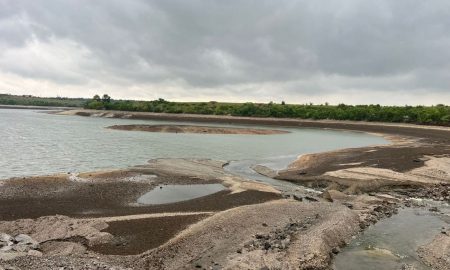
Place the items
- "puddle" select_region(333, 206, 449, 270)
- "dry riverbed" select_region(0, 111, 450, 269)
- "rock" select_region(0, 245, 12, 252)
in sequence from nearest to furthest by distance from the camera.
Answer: "rock" select_region(0, 245, 12, 252) → "dry riverbed" select_region(0, 111, 450, 269) → "puddle" select_region(333, 206, 449, 270)

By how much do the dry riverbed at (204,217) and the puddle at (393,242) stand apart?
413 mm

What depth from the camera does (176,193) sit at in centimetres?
2519

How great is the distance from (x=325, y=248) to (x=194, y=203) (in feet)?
28.5

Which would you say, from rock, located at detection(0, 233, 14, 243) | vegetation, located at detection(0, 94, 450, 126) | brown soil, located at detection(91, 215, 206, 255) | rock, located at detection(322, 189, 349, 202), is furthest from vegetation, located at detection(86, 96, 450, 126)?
rock, located at detection(0, 233, 14, 243)

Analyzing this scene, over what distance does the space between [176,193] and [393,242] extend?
12531mm

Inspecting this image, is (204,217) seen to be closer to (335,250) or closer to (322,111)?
(335,250)

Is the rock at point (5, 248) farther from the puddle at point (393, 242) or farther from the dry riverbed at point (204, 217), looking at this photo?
the puddle at point (393, 242)

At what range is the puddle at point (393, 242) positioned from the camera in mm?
14664

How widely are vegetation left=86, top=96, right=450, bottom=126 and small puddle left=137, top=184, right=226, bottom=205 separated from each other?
2997 inches

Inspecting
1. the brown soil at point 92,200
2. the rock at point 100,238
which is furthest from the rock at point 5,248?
the brown soil at point 92,200

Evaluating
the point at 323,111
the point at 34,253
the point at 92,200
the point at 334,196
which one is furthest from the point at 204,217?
the point at 323,111

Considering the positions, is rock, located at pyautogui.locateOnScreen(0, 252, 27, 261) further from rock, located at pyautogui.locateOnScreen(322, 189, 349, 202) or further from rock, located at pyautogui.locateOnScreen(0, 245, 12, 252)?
rock, located at pyautogui.locateOnScreen(322, 189, 349, 202)

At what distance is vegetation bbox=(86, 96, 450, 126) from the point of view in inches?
3816

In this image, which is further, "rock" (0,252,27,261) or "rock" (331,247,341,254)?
"rock" (331,247,341,254)
